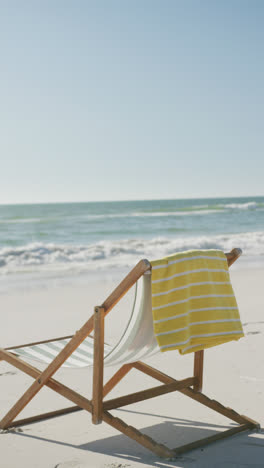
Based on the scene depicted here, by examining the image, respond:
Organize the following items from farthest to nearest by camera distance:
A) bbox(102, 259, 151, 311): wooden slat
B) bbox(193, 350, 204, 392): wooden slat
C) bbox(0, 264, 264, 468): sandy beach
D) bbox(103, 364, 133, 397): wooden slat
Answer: bbox(103, 364, 133, 397): wooden slat < bbox(193, 350, 204, 392): wooden slat < bbox(0, 264, 264, 468): sandy beach < bbox(102, 259, 151, 311): wooden slat

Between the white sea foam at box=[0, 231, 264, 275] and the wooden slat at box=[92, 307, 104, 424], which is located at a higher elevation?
the white sea foam at box=[0, 231, 264, 275]

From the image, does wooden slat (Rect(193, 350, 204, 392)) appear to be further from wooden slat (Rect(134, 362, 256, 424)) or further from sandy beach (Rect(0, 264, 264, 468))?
sandy beach (Rect(0, 264, 264, 468))

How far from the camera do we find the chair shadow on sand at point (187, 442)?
2.40m

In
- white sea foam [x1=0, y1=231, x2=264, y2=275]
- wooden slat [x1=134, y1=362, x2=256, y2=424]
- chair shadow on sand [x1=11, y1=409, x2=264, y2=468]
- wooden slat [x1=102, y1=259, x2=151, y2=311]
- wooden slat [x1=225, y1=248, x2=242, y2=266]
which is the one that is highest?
white sea foam [x1=0, y1=231, x2=264, y2=275]

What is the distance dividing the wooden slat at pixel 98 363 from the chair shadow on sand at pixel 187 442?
0.78 ft

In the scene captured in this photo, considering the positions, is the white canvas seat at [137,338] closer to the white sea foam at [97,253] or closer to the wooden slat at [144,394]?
the wooden slat at [144,394]

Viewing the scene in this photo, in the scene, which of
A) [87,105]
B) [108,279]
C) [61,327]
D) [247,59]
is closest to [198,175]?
[87,105]

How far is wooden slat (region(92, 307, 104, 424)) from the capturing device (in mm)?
2297

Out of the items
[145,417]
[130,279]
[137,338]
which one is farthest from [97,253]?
[130,279]

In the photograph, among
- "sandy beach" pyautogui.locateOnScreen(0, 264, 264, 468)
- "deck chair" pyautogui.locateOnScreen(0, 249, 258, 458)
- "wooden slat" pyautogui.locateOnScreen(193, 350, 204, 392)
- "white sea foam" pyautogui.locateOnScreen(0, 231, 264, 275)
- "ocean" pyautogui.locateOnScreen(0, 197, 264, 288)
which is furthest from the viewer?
"white sea foam" pyautogui.locateOnScreen(0, 231, 264, 275)

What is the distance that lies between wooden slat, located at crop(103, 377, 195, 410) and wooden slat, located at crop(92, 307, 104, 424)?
0.19 feet

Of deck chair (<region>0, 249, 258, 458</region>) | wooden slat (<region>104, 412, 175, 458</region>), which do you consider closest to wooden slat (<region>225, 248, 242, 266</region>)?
deck chair (<region>0, 249, 258, 458</region>)

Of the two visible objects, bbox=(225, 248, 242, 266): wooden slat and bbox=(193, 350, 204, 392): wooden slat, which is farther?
bbox=(193, 350, 204, 392): wooden slat

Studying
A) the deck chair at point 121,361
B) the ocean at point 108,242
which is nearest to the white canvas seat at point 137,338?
the deck chair at point 121,361
